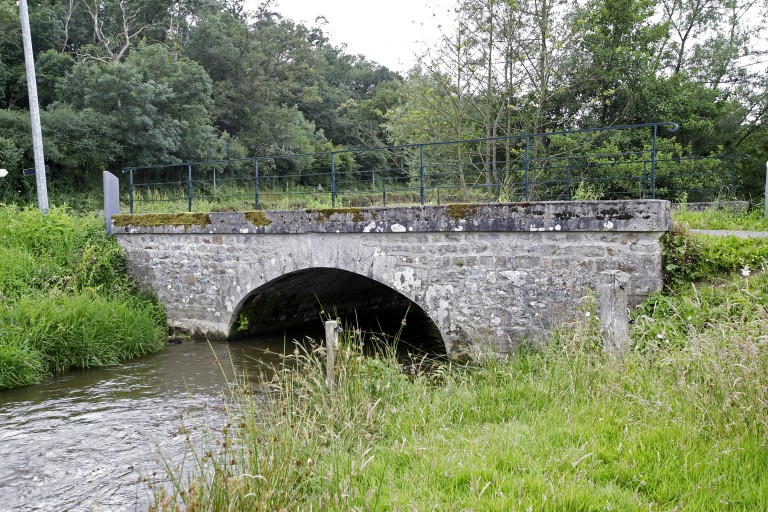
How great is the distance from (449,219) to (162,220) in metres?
5.48

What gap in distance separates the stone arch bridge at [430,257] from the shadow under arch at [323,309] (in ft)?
0.32

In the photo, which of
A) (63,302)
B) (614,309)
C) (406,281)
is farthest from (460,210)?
(63,302)

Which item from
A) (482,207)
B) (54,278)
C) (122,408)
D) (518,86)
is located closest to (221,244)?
(54,278)

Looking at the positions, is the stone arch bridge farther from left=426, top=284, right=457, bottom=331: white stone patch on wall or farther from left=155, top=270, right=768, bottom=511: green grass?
left=155, top=270, right=768, bottom=511: green grass

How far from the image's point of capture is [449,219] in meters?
7.70

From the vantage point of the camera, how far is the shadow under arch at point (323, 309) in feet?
33.9

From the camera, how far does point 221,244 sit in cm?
997

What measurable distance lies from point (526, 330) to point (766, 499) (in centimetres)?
447

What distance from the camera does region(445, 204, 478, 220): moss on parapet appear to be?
755 cm

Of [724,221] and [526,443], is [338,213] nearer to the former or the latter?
A: [526,443]

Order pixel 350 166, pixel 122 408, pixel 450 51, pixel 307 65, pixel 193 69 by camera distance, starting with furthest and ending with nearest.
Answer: pixel 350 166 < pixel 307 65 < pixel 193 69 < pixel 450 51 < pixel 122 408

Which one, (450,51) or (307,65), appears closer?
(450,51)

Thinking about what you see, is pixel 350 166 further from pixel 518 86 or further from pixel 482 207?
pixel 482 207

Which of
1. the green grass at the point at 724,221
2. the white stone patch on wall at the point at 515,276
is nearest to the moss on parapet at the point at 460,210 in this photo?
the white stone patch on wall at the point at 515,276
